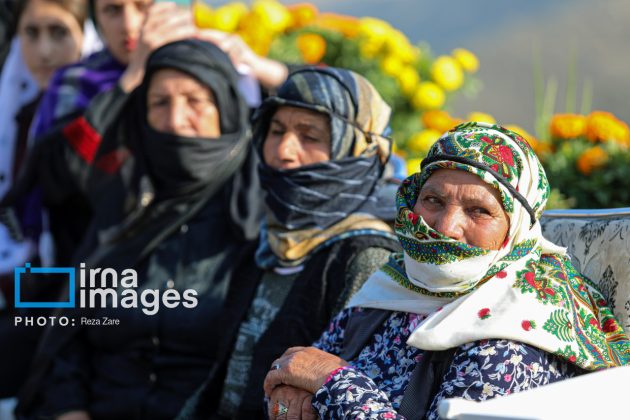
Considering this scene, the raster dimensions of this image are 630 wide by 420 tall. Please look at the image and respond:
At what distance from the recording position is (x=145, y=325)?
361cm

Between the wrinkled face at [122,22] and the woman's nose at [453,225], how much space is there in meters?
3.11

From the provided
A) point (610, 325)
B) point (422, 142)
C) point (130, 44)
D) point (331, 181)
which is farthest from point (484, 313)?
point (130, 44)

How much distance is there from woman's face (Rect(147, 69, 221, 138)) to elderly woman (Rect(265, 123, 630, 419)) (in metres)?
1.65

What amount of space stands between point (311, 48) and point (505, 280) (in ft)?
11.7

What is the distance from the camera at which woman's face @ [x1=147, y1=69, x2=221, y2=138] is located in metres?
3.85

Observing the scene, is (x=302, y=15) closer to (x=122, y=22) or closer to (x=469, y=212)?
(x=122, y=22)

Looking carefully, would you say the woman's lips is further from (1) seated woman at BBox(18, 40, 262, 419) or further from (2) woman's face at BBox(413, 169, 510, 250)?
(2) woman's face at BBox(413, 169, 510, 250)

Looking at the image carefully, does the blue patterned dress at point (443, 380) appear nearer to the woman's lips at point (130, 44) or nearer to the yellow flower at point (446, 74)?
the woman's lips at point (130, 44)

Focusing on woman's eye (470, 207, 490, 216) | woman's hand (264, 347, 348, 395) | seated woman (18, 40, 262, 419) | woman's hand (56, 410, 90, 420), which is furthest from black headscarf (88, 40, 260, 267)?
woman's eye (470, 207, 490, 216)

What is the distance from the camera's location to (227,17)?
5.62 metres

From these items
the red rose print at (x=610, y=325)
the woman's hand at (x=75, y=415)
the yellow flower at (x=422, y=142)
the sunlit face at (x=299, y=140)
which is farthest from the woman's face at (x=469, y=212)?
the yellow flower at (x=422, y=142)

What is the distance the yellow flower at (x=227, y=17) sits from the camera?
5.58 metres

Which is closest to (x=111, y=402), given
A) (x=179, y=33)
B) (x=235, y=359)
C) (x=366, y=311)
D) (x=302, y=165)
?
(x=235, y=359)

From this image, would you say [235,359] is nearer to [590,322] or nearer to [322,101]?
[322,101]
